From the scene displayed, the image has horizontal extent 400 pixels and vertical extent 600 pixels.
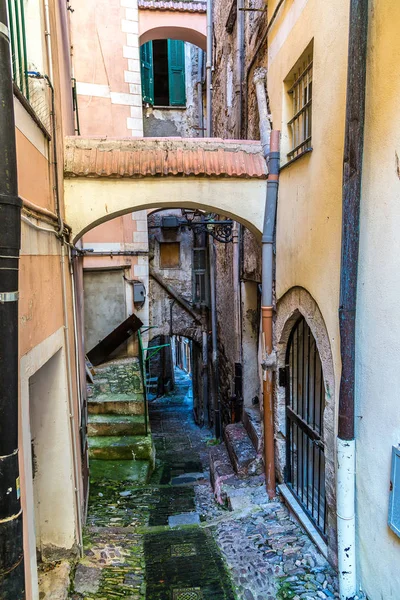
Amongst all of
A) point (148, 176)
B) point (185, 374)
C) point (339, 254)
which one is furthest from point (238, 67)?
point (185, 374)

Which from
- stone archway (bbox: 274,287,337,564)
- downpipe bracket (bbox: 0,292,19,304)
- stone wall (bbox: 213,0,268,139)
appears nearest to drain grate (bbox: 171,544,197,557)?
stone archway (bbox: 274,287,337,564)

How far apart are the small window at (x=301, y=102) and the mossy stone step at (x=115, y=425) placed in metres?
5.40

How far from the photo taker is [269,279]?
544 cm

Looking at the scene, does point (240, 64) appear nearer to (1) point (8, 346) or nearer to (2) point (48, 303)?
(2) point (48, 303)

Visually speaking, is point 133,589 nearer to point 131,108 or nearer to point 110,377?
point 110,377

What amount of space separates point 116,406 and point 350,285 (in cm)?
610

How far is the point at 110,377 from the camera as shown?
9461 mm

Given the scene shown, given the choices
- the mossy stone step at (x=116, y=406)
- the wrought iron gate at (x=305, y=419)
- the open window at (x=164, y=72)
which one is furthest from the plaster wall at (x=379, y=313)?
the open window at (x=164, y=72)

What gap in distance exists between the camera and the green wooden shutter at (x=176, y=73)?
528 inches

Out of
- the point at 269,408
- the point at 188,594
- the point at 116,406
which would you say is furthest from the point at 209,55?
the point at 188,594

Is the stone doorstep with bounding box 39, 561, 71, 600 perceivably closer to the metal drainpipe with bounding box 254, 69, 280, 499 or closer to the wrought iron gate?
the wrought iron gate

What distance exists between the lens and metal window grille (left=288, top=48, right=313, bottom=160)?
4.49m

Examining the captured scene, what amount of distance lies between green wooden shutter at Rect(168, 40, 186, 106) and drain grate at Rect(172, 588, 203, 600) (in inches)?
509

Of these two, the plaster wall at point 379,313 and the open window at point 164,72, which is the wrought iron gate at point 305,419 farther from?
the open window at point 164,72
